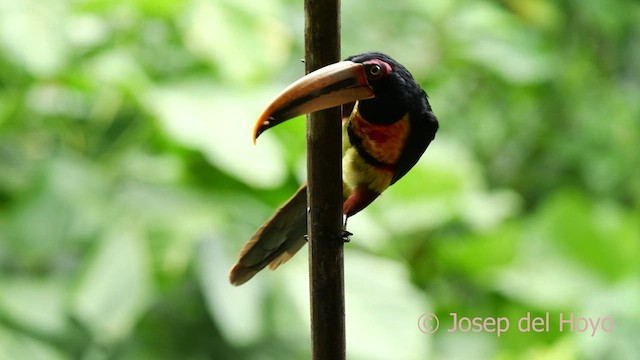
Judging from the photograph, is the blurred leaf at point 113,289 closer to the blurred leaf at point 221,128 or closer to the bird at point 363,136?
the blurred leaf at point 221,128

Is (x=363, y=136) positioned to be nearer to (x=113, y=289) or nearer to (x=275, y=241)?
(x=275, y=241)

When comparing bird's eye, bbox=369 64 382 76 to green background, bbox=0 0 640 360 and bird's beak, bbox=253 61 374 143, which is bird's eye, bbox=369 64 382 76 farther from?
green background, bbox=0 0 640 360

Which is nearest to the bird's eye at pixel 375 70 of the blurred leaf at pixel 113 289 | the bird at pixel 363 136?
the bird at pixel 363 136

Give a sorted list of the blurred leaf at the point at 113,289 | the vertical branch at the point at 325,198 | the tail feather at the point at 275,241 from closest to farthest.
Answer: the vertical branch at the point at 325,198
the tail feather at the point at 275,241
the blurred leaf at the point at 113,289

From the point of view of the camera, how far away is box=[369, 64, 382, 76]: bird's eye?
1.52ft

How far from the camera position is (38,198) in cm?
159

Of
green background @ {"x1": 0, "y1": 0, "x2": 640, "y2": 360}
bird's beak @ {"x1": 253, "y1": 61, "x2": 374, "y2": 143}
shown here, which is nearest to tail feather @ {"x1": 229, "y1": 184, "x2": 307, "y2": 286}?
bird's beak @ {"x1": 253, "y1": 61, "x2": 374, "y2": 143}

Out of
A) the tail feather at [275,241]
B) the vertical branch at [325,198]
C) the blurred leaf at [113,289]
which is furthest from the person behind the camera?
the blurred leaf at [113,289]

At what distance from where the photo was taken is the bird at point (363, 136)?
1.45ft

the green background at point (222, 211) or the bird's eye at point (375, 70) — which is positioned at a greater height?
the green background at point (222, 211)

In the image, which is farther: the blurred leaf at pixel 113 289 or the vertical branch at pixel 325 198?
the blurred leaf at pixel 113 289

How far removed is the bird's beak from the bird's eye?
0.03 m

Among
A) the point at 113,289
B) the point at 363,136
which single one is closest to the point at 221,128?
the point at 113,289

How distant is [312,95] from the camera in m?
0.42
